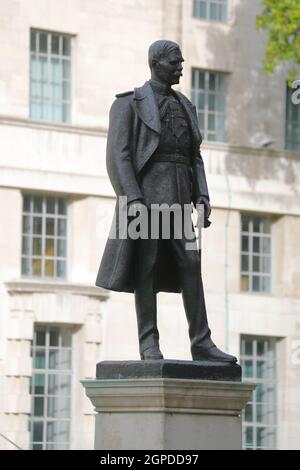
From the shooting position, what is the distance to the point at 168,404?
925 inches

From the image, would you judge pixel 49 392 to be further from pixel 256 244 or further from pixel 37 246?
pixel 256 244

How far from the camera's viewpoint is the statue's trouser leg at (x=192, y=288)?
24.5 metres

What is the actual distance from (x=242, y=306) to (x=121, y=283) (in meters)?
26.9

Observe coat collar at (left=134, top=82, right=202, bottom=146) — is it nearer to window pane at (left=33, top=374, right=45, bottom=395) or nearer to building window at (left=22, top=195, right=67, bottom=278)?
building window at (left=22, top=195, right=67, bottom=278)

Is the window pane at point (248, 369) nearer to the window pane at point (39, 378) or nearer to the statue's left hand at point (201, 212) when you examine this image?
the window pane at point (39, 378)

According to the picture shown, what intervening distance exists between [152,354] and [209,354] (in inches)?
26.8

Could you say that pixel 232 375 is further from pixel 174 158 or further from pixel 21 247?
pixel 21 247

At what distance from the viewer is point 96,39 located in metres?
49.4

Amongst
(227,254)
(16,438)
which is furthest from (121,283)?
(227,254)

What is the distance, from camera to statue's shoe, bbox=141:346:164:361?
79.4ft

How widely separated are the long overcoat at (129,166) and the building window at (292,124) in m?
27.8

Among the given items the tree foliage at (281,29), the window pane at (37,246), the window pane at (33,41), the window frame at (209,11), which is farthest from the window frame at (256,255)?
the window pane at (33,41)

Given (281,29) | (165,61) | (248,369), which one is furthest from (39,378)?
(165,61)

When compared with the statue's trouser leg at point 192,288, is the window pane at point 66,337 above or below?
above
